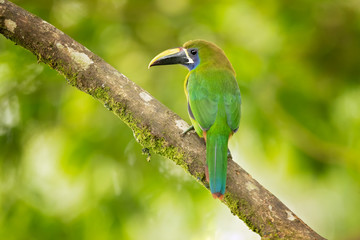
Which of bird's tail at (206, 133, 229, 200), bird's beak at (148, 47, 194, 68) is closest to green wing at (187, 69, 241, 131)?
bird's tail at (206, 133, 229, 200)

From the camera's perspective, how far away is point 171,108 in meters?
4.29

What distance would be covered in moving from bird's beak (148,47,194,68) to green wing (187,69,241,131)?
0.79 feet

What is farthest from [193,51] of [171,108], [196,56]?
[171,108]

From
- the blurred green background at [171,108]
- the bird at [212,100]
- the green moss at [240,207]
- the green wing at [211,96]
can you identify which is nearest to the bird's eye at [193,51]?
the bird at [212,100]

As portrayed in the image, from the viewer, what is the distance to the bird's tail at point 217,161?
2625 mm

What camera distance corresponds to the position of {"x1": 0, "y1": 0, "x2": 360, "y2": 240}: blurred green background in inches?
167

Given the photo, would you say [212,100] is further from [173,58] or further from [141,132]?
[173,58]

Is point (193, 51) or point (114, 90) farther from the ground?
point (193, 51)

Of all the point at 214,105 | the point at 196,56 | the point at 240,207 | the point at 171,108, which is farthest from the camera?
the point at 171,108

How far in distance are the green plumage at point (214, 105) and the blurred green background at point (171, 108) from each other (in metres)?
0.89

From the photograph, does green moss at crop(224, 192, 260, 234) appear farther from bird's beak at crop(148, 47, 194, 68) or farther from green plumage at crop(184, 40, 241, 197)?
bird's beak at crop(148, 47, 194, 68)

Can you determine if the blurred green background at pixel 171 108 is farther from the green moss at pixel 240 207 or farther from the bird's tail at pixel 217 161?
the green moss at pixel 240 207

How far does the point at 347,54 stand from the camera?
4.51m

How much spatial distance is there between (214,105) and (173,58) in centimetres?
73
